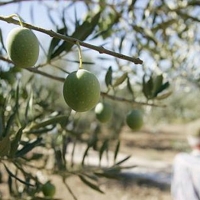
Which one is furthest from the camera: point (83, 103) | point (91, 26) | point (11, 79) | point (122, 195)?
point (122, 195)

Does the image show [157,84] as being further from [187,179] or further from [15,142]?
[187,179]

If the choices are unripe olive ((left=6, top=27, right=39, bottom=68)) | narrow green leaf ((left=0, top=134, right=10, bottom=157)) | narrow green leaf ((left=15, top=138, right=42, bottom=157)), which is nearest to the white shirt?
narrow green leaf ((left=15, top=138, right=42, bottom=157))

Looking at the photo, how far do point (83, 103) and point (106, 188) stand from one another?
645 centimetres

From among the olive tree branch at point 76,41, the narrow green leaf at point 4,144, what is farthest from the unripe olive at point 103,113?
the olive tree branch at point 76,41

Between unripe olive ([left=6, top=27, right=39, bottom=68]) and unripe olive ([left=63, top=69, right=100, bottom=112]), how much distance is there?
118mm

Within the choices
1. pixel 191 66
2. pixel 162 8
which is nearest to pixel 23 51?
pixel 162 8

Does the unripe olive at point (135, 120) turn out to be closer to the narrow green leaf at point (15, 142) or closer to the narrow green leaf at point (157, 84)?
Answer: the narrow green leaf at point (157, 84)

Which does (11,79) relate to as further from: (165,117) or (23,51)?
(165,117)

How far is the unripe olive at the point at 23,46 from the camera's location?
896mm

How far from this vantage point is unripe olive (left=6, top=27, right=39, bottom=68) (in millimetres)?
896

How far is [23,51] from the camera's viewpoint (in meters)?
0.91

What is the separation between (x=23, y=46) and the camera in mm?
905

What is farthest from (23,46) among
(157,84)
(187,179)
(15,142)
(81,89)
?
(187,179)

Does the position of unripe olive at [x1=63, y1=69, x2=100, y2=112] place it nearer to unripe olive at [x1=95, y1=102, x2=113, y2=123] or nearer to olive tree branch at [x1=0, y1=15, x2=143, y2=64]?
olive tree branch at [x1=0, y1=15, x2=143, y2=64]
